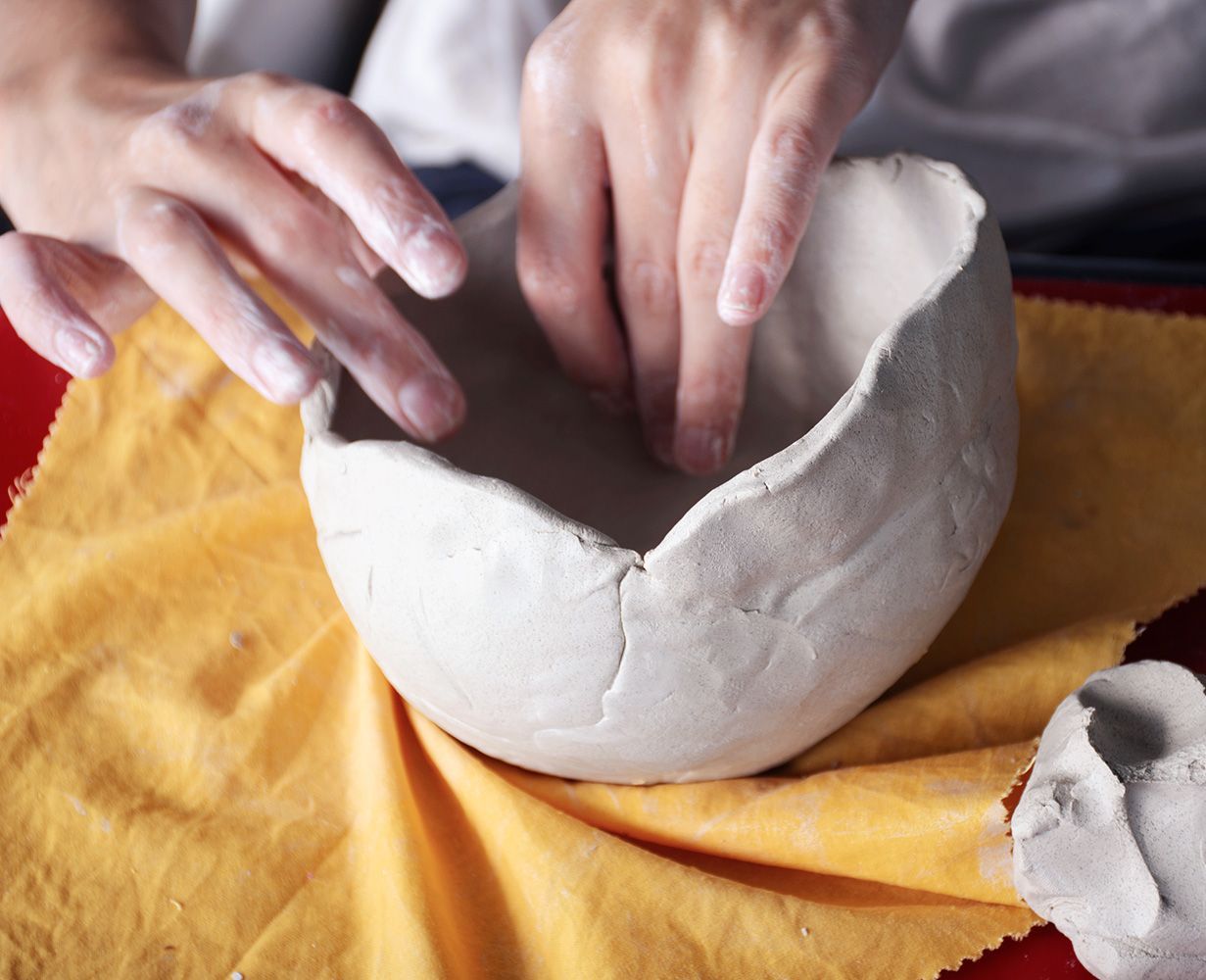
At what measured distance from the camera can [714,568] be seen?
23.7 inches

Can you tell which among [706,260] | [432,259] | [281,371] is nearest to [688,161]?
[706,260]

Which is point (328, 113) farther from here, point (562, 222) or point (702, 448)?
point (702, 448)

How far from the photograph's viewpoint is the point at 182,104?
0.87 meters

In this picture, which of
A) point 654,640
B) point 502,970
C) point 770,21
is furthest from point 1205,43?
point 502,970

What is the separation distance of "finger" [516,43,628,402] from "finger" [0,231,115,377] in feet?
0.96

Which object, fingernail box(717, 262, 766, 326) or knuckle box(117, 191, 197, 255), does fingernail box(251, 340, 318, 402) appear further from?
fingernail box(717, 262, 766, 326)

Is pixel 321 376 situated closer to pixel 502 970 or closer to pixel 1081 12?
pixel 502 970

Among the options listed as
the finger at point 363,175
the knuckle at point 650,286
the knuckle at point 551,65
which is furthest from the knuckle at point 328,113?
the knuckle at point 650,286

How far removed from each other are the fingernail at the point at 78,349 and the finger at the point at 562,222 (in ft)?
0.95

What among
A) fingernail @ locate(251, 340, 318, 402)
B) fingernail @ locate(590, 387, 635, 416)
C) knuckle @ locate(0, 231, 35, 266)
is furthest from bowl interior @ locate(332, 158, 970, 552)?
knuckle @ locate(0, 231, 35, 266)

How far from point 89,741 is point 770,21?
65 centimetres

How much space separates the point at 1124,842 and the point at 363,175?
57 cm

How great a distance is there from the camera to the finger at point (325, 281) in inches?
31.6

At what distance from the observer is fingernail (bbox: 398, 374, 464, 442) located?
0.81 m
